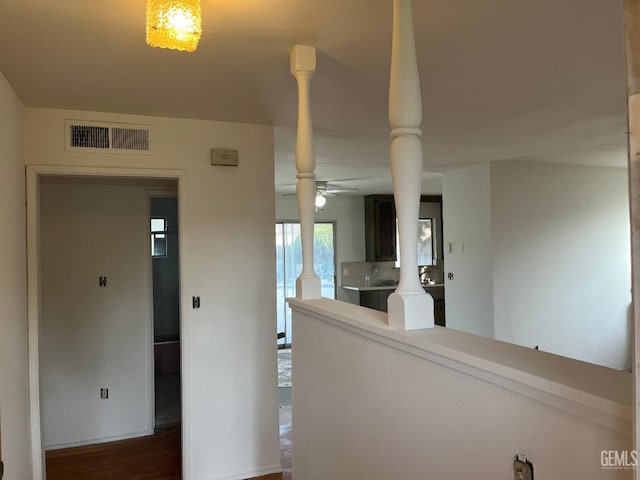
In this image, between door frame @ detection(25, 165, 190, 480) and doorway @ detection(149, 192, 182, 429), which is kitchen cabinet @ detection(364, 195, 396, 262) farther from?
door frame @ detection(25, 165, 190, 480)

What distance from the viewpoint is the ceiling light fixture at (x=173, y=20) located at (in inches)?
52.2

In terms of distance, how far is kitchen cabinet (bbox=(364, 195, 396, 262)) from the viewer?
700 centimetres

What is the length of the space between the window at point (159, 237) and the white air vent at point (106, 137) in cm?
352

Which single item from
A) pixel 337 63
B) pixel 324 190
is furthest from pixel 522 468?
pixel 324 190

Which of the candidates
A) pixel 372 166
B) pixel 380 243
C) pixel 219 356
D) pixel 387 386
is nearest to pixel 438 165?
pixel 372 166

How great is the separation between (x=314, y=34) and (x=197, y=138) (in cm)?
139

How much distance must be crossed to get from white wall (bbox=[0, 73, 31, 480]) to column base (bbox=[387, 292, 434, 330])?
173 centimetres

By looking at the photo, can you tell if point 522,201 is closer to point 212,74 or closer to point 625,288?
point 625,288

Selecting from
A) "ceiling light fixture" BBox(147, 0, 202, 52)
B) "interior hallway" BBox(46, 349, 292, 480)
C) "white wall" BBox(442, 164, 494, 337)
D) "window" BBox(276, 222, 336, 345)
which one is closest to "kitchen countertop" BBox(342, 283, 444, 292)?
"window" BBox(276, 222, 336, 345)

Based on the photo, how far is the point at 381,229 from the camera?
7.00 meters

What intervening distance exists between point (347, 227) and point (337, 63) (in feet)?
17.3

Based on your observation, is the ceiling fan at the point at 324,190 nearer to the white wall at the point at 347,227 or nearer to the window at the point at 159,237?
the white wall at the point at 347,227

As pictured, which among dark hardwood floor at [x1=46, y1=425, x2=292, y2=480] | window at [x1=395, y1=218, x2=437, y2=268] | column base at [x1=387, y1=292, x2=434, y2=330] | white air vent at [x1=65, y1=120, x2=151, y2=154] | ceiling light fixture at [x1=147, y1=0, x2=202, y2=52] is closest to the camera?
column base at [x1=387, y1=292, x2=434, y2=330]

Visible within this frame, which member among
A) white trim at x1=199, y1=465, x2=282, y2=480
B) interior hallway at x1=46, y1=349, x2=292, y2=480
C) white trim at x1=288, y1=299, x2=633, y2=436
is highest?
white trim at x1=288, y1=299, x2=633, y2=436
